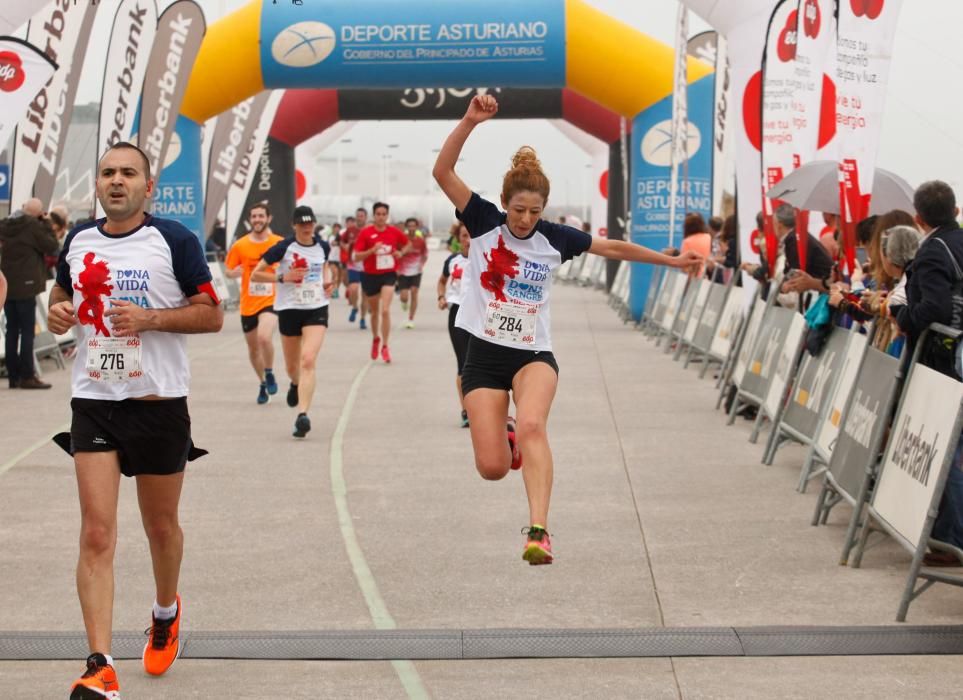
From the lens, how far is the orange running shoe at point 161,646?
5.44 meters

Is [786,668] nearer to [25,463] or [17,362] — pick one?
[25,463]

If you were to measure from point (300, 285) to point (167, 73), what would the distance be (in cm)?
843

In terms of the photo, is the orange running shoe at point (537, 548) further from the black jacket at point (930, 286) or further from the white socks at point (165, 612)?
the black jacket at point (930, 286)

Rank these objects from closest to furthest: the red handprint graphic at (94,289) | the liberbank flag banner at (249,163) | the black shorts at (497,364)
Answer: the red handprint graphic at (94,289) → the black shorts at (497,364) → the liberbank flag banner at (249,163)

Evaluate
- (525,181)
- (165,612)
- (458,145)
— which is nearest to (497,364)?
(525,181)

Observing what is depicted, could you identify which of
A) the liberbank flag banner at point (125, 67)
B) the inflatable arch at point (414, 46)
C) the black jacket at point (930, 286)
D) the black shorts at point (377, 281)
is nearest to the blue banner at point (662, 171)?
the inflatable arch at point (414, 46)

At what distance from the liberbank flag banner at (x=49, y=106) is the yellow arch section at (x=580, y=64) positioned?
5364 mm

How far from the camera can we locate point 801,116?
1349 cm

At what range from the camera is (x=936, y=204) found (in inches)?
291

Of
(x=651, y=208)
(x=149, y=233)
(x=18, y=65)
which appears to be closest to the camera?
(x=149, y=233)

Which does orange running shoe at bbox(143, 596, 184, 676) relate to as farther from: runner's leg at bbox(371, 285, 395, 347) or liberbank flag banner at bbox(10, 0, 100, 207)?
runner's leg at bbox(371, 285, 395, 347)

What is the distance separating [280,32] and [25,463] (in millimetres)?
13059

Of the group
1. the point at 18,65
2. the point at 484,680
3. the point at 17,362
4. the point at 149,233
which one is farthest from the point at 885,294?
the point at 17,362

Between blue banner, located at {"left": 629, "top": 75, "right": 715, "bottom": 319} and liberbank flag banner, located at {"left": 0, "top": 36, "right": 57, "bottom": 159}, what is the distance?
12.5 metres
